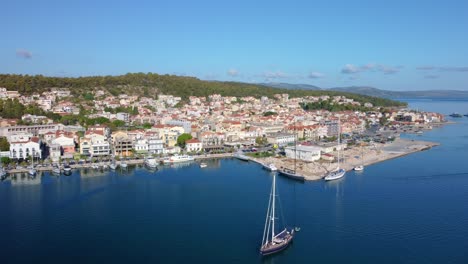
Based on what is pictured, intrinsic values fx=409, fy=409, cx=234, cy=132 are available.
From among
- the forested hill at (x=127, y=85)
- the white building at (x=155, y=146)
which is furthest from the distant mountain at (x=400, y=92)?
the white building at (x=155, y=146)

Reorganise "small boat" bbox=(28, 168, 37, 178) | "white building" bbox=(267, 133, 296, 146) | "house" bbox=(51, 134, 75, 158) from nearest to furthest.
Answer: "small boat" bbox=(28, 168, 37, 178)
"house" bbox=(51, 134, 75, 158)
"white building" bbox=(267, 133, 296, 146)

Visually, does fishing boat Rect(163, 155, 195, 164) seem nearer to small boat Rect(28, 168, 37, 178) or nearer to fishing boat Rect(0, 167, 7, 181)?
small boat Rect(28, 168, 37, 178)

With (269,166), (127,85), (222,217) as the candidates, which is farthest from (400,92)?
(222,217)

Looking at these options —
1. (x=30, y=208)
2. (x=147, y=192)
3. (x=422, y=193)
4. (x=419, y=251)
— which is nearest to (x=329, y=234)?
(x=419, y=251)

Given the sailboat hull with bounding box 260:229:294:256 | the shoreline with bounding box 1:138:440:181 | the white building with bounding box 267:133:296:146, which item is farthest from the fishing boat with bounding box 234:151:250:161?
the sailboat hull with bounding box 260:229:294:256

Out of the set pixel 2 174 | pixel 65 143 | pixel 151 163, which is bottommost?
pixel 2 174

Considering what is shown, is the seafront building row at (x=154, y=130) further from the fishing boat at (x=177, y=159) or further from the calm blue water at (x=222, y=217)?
the calm blue water at (x=222, y=217)

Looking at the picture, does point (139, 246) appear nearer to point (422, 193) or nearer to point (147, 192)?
point (147, 192)

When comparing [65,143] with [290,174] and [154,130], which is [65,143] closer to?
[154,130]
